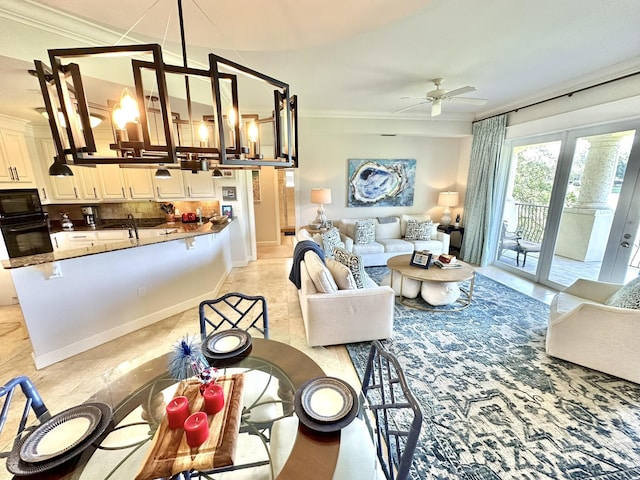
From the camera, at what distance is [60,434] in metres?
1.03

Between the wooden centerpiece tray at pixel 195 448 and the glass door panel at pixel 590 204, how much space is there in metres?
4.47

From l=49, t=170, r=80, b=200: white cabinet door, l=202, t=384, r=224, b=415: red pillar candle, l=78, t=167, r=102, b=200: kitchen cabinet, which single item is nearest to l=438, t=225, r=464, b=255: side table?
l=202, t=384, r=224, b=415: red pillar candle

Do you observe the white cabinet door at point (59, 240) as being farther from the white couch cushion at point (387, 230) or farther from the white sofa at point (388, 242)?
the white couch cushion at point (387, 230)

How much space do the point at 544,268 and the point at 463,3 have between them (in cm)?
387

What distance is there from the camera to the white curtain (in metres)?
4.52

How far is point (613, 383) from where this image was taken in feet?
6.95

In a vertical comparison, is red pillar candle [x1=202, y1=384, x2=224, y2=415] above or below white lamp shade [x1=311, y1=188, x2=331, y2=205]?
below

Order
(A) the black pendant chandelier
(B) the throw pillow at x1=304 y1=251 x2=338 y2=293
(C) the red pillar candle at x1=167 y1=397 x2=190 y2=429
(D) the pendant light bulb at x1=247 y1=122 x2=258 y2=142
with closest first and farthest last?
1. (A) the black pendant chandelier
2. (C) the red pillar candle at x1=167 y1=397 x2=190 y2=429
3. (D) the pendant light bulb at x1=247 y1=122 x2=258 y2=142
4. (B) the throw pillow at x1=304 y1=251 x2=338 y2=293

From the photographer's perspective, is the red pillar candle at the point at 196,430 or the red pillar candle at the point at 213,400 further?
the red pillar candle at the point at 213,400

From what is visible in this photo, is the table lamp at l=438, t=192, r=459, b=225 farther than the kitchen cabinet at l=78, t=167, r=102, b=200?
Yes

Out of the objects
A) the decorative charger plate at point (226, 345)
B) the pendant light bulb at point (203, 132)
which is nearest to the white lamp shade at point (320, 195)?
the decorative charger plate at point (226, 345)

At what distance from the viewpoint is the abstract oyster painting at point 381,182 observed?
5.39 metres

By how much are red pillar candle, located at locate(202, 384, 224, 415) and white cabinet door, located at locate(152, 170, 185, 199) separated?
4186 millimetres

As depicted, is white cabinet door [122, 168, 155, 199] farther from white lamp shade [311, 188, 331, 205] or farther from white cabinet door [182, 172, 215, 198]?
white lamp shade [311, 188, 331, 205]
